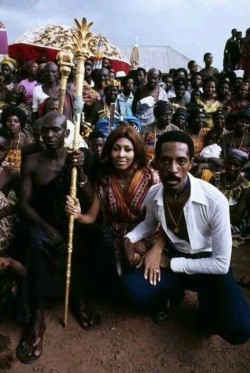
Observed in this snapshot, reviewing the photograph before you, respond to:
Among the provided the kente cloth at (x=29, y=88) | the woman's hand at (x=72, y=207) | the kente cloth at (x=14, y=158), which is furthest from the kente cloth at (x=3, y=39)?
the woman's hand at (x=72, y=207)

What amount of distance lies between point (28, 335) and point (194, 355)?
1186mm

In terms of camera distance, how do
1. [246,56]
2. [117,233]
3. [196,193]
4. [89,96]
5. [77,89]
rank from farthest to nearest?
[246,56] → [89,96] → [117,233] → [77,89] → [196,193]

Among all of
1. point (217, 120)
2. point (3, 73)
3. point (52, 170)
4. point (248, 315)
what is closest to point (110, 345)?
point (248, 315)

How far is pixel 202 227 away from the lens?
9.29 ft

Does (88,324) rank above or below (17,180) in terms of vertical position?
below

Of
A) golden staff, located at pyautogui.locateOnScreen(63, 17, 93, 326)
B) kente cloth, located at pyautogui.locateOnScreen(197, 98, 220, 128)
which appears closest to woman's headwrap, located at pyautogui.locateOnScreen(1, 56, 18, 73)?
kente cloth, located at pyautogui.locateOnScreen(197, 98, 220, 128)

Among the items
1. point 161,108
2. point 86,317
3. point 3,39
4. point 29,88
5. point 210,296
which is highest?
point 3,39

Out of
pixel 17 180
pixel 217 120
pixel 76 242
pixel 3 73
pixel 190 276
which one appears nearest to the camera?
pixel 190 276

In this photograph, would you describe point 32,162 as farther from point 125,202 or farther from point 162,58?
point 162,58

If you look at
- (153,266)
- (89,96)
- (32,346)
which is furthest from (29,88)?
(32,346)

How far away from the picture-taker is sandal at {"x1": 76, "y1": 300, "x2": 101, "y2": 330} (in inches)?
123

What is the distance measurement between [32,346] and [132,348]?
2.35 ft

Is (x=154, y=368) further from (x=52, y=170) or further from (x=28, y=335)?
(x=52, y=170)

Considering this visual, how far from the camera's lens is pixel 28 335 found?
2904 millimetres
